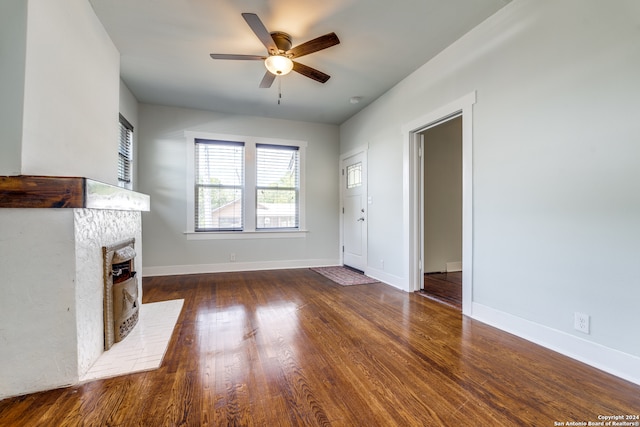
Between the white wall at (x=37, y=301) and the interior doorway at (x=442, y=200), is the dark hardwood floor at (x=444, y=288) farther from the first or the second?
the white wall at (x=37, y=301)

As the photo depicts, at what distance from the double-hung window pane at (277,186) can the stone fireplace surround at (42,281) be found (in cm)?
333

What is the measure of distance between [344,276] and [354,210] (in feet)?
3.89

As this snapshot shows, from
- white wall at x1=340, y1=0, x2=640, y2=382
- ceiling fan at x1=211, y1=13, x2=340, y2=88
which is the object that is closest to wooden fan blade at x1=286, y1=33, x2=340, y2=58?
ceiling fan at x1=211, y1=13, x2=340, y2=88

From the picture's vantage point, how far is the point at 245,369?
5.83ft

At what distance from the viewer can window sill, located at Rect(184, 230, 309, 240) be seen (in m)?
4.60

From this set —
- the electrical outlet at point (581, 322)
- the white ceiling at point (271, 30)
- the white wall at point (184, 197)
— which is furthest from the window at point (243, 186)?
the electrical outlet at point (581, 322)

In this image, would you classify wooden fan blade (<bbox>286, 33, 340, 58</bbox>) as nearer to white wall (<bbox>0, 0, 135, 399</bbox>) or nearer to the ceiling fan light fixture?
the ceiling fan light fixture

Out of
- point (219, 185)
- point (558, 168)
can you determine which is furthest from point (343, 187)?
point (558, 168)

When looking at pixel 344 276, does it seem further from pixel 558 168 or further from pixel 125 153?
pixel 125 153

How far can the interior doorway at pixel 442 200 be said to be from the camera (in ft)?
15.2

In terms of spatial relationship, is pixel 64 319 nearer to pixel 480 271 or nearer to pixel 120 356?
pixel 120 356

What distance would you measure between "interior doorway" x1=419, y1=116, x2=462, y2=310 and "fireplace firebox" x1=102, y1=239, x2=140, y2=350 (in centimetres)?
394

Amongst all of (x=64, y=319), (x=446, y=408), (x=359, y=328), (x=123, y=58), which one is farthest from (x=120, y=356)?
(x=123, y=58)

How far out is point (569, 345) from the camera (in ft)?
6.37
